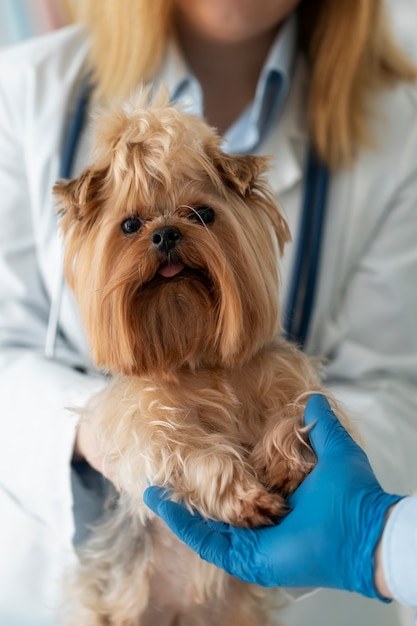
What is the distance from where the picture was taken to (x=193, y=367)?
1028mm

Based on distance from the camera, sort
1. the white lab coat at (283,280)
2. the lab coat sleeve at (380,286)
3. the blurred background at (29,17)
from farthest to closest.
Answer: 1. the blurred background at (29,17)
2. the lab coat sleeve at (380,286)
3. the white lab coat at (283,280)

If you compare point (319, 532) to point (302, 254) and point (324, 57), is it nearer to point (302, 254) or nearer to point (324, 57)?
point (302, 254)

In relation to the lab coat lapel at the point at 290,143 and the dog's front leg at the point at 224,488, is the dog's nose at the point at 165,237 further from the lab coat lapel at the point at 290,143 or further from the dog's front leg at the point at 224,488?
the lab coat lapel at the point at 290,143

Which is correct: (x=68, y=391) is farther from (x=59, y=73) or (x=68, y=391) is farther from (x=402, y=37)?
(x=402, y=37)

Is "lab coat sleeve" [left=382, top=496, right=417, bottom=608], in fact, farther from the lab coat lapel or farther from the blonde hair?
the blonde hair

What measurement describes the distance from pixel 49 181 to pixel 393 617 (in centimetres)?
119

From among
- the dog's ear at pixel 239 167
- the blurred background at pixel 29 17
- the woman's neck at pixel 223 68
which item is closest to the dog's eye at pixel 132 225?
the dog's ear at pixel 239 167

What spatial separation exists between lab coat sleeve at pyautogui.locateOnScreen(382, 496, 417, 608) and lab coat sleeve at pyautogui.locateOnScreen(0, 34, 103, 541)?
0.64 meters

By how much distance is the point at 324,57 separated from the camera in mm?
1618

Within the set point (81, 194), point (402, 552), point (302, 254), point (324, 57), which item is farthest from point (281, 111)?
point (402, 552)

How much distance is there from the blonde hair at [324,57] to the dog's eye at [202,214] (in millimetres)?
627

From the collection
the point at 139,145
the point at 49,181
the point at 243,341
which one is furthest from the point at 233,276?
the point at 49,181

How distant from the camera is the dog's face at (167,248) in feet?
3.05

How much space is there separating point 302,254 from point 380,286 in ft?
0.77
